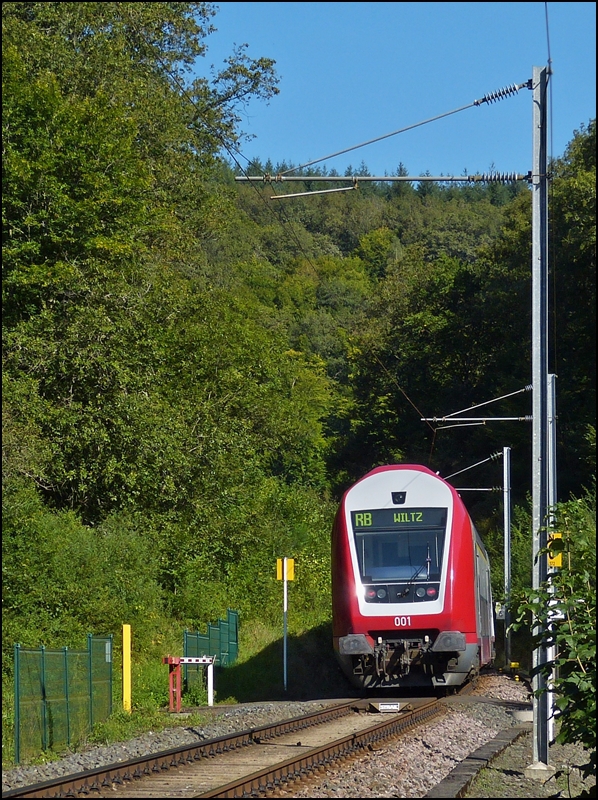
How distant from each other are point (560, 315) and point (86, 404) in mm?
27231

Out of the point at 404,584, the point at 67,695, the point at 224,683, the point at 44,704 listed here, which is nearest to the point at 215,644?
the point at 224,683

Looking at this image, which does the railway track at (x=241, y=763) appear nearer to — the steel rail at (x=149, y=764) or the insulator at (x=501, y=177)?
the steel rail at (x=149, y=764)

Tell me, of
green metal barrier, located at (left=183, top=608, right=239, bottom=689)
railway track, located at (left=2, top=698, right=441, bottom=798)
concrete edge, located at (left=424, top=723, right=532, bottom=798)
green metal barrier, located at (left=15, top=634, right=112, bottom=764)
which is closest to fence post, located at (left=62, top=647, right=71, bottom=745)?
green metal barrier, located at (left=15, top=634, right=112, bottom=764)

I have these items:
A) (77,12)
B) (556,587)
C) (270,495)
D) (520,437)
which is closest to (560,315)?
(520,437)

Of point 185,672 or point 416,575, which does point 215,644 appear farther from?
point 416,575

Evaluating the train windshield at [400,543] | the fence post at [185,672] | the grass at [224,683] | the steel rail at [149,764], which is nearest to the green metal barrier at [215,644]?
the fence post at [185,672]

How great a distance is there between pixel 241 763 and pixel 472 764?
2608mm

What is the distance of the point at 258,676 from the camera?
2469 cm

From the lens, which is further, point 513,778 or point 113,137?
point 113,137

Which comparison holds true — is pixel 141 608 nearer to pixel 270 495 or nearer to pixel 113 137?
pixel 113 137

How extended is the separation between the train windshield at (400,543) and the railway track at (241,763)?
229cm

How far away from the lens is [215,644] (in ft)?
83.1

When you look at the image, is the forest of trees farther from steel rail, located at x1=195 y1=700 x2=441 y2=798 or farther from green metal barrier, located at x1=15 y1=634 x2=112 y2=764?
steel rail, located at x1=195 y1=700 x2=441 y2=798

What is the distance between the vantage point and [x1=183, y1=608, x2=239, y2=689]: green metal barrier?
69.6 ft
